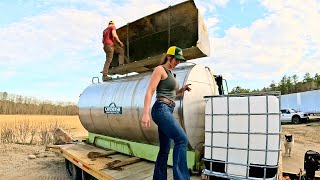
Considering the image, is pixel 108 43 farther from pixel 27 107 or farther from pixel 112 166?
pixel 27 107

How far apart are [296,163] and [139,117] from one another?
7.30 metres

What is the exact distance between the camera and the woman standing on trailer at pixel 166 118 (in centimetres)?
380

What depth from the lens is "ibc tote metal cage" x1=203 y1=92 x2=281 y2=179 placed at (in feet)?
12.5

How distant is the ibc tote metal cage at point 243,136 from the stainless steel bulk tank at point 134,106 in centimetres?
76

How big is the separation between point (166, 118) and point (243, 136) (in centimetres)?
108

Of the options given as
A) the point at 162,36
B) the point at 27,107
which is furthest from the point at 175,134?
the point at 27,107

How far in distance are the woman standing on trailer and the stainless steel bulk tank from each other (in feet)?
3.35

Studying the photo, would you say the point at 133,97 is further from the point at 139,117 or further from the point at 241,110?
the point at 241,110

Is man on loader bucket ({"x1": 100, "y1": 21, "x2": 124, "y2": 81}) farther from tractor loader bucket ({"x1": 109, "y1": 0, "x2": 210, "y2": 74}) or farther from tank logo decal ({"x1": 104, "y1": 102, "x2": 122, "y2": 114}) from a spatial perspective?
tank logo decal ({"x1": 104, "y1": 102, "x2": 122, "y2": 114})

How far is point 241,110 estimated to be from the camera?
4008mm

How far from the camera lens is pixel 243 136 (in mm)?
4012

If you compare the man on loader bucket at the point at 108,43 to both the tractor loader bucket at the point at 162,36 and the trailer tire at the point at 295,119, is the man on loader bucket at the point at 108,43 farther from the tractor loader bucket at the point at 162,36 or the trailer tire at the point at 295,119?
the trailer tire at the point at 295,119

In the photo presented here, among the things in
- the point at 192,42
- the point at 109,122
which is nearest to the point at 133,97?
the point at 109,122

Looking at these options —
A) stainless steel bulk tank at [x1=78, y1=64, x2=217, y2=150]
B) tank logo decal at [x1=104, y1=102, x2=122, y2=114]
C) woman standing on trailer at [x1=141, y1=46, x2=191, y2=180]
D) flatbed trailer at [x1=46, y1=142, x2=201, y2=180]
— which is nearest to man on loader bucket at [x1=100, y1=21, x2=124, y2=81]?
stainless steel bulk tank at [x1=78, y1=64, x2=217, y2=150]
